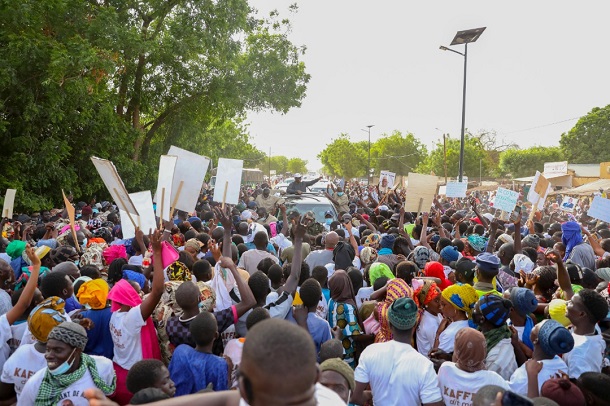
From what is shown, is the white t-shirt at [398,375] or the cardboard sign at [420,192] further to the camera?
the cardboard sign at [420,192]

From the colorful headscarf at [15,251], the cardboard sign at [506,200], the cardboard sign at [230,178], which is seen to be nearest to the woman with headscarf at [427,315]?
the cardboard sign at [230,178]

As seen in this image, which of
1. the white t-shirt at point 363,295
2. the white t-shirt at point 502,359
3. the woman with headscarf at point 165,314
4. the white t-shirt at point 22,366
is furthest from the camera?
the white t-shirt at point 363,295

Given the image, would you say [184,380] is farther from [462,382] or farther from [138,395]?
[462,382]

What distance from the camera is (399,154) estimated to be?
83375 mm

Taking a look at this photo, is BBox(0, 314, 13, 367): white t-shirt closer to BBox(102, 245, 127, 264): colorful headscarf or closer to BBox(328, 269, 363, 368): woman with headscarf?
BBox(328, 269, 363, 368): woman with headscarf

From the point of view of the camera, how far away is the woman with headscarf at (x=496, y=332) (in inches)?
146

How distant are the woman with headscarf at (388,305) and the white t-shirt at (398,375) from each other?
2.47 feet

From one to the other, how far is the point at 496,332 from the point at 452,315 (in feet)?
1.54

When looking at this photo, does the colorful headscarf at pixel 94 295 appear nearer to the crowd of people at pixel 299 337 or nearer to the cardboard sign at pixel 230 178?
the crowd of people at pixel 299 337

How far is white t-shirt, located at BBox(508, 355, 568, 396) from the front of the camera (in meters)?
3.27

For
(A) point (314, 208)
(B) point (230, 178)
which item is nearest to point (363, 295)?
(B) point (230, 178)

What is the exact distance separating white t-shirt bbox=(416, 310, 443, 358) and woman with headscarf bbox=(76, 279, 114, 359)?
7.79 feet

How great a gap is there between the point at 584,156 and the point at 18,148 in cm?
6583

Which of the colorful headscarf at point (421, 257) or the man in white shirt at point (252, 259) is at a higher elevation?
the colorful headscarf at point (421, 257)
